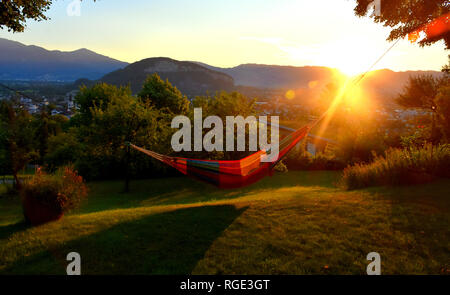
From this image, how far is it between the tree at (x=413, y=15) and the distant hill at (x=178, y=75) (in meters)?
88.9

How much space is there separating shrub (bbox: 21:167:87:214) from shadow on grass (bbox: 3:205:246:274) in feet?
4.64

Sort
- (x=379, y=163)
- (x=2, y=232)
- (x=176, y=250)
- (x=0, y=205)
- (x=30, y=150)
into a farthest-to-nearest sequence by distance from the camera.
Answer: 1. (x=30, y=150)
2. (x=0, y=205)
3. (x=379, y=163)
4. (x=2, y=232)
5. (x=176, y=250)

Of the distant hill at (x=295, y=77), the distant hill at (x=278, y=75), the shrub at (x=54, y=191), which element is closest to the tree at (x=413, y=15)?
the shrub at (x=54, y=191)

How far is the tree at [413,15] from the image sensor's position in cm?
737

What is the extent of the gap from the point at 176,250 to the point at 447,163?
6688 millimetres

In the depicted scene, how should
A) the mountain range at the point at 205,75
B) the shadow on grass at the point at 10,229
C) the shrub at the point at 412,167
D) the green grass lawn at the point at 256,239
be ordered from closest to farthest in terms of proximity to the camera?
the green grass lawn at the point at 256,239 < the shadow on grass at the point at 10,229 < the shrub at the point at 412,167 < the mountain range at the point at 205,75

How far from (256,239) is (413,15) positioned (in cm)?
846

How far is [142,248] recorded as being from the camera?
3.69 metres

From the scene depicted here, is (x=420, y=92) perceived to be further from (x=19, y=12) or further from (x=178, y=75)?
(x=178, y=75)

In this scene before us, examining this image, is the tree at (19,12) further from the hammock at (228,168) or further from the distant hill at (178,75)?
the distant hill at (178,75)

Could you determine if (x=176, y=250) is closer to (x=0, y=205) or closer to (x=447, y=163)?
(x=447, y=163)

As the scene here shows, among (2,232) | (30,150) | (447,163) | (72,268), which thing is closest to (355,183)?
A: (447,163)

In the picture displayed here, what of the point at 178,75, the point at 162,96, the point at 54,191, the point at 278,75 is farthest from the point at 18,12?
the point at 278,75
